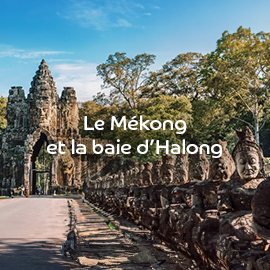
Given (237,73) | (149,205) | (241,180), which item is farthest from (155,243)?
(237,73)

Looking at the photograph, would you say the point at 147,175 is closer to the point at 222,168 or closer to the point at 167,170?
the point at 167,170

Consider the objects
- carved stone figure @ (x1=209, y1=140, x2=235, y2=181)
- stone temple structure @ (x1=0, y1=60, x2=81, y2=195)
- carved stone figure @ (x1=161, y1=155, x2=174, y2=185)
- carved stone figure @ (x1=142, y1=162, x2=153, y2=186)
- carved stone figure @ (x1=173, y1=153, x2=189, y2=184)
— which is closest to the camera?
carved stone figure @ (x1=209, y1=140, x2=235, y2=181)

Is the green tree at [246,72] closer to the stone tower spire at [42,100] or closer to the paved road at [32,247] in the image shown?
the paved road at [32,247]

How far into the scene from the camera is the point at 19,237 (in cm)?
941

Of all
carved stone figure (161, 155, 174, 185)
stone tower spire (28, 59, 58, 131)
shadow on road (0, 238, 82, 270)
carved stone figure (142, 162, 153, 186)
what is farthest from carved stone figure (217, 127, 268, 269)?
stone tower spire (28, 59, 58, 131)

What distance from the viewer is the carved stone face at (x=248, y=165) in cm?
429

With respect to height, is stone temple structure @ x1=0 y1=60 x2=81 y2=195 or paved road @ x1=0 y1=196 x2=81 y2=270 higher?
stone temple structure @ x1=0 y1=60 x2=81 y2=195

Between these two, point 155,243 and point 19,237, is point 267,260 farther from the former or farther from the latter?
point 19,237

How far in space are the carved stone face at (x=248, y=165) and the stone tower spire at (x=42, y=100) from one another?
4768 cm

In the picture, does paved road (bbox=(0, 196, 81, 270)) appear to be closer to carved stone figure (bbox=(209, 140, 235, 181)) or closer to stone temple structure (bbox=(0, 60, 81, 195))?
carved stone figure (bbox=(209, 140, 235, 181))

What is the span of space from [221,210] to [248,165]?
58cm

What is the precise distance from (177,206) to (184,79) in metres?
43.4

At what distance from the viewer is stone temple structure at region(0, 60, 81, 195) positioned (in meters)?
48.2

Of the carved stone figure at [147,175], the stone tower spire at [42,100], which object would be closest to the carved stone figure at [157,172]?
the carved stone figure at [147,175]
